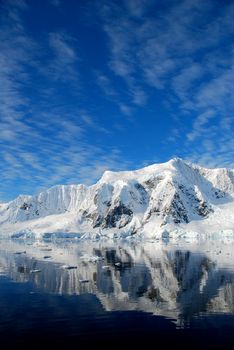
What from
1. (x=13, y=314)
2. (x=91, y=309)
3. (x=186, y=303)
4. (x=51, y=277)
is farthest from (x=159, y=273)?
(x=13, y=314)

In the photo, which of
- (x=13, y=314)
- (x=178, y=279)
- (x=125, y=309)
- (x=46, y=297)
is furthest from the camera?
(x=178, y=279)

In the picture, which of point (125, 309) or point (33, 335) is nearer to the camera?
point (33, 335)

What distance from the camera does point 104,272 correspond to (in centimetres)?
8931

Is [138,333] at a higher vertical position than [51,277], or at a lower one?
lower

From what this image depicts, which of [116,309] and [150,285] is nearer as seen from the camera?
[116,309]

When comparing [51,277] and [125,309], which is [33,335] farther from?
[51,277]

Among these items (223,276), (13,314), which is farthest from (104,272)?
(13,314)

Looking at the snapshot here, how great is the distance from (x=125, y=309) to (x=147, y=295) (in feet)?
32.1

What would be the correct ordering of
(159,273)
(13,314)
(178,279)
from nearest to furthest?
(13,314) < (178,279) < (159,273)

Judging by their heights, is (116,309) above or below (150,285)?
below

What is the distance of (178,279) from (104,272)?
58.7 ft

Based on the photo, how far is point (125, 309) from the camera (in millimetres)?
51438

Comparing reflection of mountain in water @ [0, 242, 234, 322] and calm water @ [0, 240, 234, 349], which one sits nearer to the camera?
calm water @ [0, 240, 234, 349]

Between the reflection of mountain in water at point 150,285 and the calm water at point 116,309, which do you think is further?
the reflection of mountain in water at point 150,285
